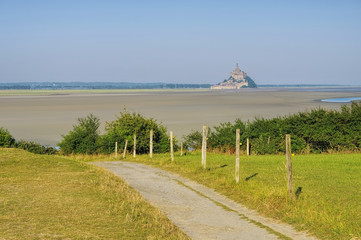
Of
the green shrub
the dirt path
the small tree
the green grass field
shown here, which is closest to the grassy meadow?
the dirt path

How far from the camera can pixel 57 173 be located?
24609 millimetres

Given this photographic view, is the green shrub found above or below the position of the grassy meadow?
below

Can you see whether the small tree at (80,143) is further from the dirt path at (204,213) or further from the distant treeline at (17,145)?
the dirt path at (204,213)

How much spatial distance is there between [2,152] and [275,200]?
19365mm

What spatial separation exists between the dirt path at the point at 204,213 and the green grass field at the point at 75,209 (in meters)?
0.56

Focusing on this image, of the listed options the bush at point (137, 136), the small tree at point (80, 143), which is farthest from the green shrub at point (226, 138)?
the small tree at point (80, 143)

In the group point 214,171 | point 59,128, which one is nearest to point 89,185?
point 214,171

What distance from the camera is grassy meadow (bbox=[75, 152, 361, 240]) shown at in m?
13.8

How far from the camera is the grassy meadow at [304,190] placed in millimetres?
13766

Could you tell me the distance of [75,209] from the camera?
1570 centimetres

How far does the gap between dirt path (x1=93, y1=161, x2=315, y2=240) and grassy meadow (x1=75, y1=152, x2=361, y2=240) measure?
51 cm

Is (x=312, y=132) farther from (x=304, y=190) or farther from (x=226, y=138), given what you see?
(x=304, y=190)

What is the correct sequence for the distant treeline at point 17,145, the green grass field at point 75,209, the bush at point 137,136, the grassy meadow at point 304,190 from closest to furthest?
the green grass field at point 75,209 → the grassy meadow at point 304,190 → the distant treeline at point 17,145 → the bush at point 137,136

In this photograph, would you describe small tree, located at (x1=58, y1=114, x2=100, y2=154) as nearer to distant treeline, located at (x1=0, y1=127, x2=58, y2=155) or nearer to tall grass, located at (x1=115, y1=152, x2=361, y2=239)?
distant treeline, located at (x1=0, y1=127, x2=58, y2=155)
